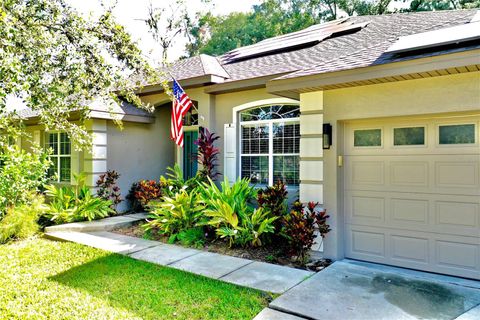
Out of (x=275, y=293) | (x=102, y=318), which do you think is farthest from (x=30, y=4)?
(x=275, y=293)

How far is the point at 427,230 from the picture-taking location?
5176 mm

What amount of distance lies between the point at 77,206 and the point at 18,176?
1.78m

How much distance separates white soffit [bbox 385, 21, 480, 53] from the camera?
4.53 m

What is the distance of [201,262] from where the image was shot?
578 cm

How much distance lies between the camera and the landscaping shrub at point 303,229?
18.2 ft

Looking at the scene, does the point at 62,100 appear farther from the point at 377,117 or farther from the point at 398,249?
the point at 398,249

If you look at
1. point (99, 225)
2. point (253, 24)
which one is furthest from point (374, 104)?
point (253, 24)

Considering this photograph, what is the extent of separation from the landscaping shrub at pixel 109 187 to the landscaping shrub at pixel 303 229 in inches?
237

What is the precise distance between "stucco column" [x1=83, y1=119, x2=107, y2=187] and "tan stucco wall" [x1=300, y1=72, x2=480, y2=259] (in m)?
6.20

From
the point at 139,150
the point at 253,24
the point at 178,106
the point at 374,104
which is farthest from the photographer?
the point at 253,24

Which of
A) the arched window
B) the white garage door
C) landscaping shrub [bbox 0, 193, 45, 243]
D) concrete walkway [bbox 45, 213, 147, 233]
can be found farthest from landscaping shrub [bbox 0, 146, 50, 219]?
the white garage door

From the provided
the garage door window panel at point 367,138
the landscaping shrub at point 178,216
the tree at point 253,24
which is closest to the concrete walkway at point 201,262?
the landscaping shrub at point 178,216

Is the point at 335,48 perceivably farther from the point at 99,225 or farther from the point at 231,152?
the point at 99,225

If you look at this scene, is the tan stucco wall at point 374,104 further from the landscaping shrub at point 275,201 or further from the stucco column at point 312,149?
the landscaping shrub at point 275,201
